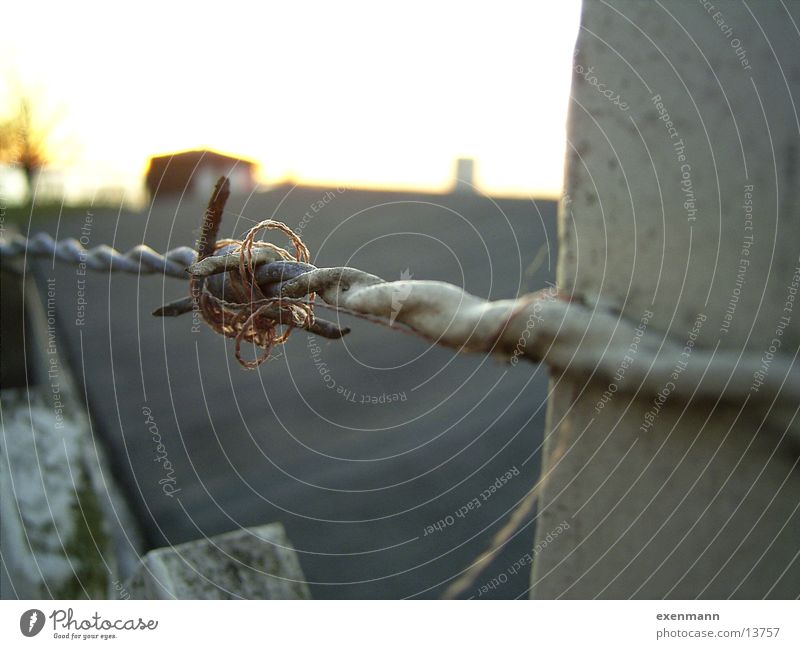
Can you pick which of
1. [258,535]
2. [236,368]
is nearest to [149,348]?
[236,368]

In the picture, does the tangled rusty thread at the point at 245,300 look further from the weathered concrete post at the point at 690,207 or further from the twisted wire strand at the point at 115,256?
the weathered concrete post at the point at 690,207

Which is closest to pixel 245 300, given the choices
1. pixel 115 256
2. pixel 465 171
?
pixel 115 256

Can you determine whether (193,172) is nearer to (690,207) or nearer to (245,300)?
(245,300)

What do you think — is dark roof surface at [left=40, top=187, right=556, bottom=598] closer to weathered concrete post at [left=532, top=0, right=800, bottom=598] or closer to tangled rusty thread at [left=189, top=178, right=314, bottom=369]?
tangled rusty thread at [left=189, top=178, right=314, bottom=369]

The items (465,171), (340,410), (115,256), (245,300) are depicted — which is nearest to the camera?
(245,300)

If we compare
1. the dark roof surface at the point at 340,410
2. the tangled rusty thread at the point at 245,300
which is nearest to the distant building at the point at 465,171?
the dark roof surface at the point at 340,410
